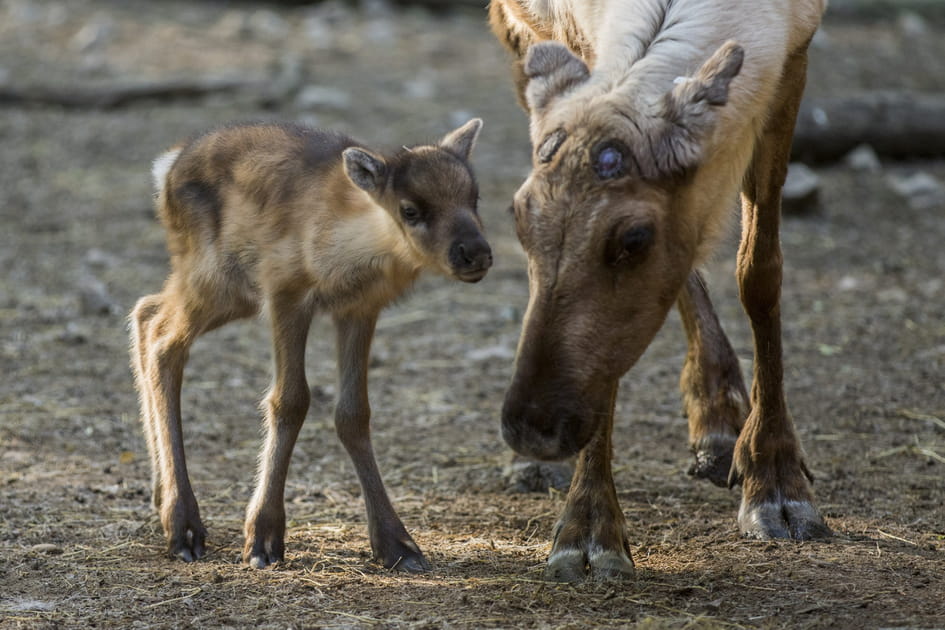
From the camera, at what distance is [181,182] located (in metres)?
5.61

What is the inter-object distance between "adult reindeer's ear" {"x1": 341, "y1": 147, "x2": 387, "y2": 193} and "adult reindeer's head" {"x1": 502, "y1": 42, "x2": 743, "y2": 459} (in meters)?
0.87

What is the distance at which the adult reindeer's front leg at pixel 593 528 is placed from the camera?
15.9 ft

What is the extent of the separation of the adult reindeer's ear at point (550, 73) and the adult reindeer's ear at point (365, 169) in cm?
75

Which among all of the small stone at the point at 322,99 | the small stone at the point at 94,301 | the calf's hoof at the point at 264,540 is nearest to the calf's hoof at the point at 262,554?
the calf's hoof at the point at 264,540

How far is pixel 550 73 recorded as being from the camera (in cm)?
457

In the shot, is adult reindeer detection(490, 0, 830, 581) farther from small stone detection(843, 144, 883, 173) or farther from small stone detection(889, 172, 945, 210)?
small stone detection(843, 144, 883, 173)

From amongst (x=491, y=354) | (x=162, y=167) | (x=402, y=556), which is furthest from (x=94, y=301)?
(x=402, y=556)

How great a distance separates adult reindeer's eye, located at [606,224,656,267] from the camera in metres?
4.18

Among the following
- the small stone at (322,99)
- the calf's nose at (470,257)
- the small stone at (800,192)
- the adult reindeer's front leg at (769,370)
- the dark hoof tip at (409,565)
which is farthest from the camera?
the small stone at (322,99)

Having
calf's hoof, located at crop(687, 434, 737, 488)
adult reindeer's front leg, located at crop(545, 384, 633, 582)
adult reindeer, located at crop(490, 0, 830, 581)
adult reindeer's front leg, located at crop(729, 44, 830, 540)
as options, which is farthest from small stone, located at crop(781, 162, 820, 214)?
adult reindeer's front leg, located at crop(545, 384, 633, 582)

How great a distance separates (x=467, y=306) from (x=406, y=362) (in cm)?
121

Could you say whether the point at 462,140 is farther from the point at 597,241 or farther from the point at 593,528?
the point at 593,528

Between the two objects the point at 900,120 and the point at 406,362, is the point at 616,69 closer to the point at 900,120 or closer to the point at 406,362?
the point at 406,362

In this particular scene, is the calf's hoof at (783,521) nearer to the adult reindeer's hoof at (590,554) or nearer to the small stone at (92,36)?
the adult reindeer's hoof at (590,554)
